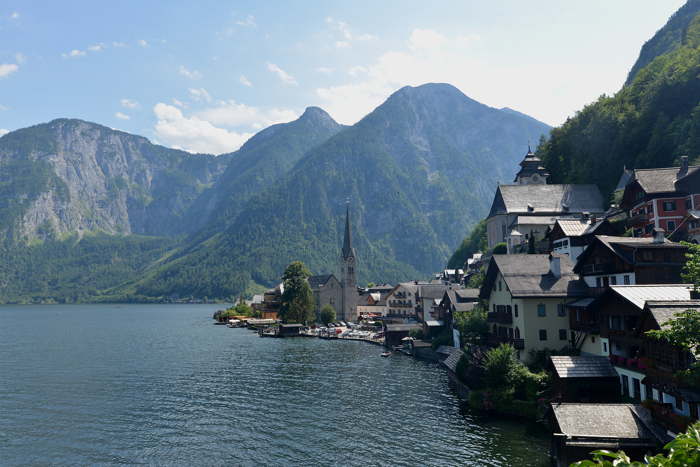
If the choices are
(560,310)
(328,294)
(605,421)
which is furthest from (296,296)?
(605,421)

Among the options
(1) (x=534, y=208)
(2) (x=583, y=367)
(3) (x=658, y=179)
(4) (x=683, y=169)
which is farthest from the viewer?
(1) (x=534, y=208)

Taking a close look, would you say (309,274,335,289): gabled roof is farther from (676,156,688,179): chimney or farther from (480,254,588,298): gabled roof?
(676,156,688,179): chimney

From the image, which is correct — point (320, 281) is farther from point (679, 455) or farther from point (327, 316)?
point (679, 455)

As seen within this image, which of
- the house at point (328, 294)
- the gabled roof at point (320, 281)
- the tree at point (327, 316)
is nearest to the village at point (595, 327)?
the tree at point (327, 316)

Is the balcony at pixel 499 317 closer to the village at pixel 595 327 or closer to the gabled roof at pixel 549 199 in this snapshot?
the village at pixel 595 327

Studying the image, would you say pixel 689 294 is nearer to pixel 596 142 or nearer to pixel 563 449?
pixel 563 449

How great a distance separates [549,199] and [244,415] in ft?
293

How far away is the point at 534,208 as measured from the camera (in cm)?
11719

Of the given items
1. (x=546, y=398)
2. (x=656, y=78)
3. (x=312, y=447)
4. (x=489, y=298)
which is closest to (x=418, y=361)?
(x=489, y=298)

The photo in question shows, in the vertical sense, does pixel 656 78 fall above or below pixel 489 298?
above

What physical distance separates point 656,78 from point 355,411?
361ft

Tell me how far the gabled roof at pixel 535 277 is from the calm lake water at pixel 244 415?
15.4m

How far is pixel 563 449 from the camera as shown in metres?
34.7

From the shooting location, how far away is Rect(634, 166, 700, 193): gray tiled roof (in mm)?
74188
